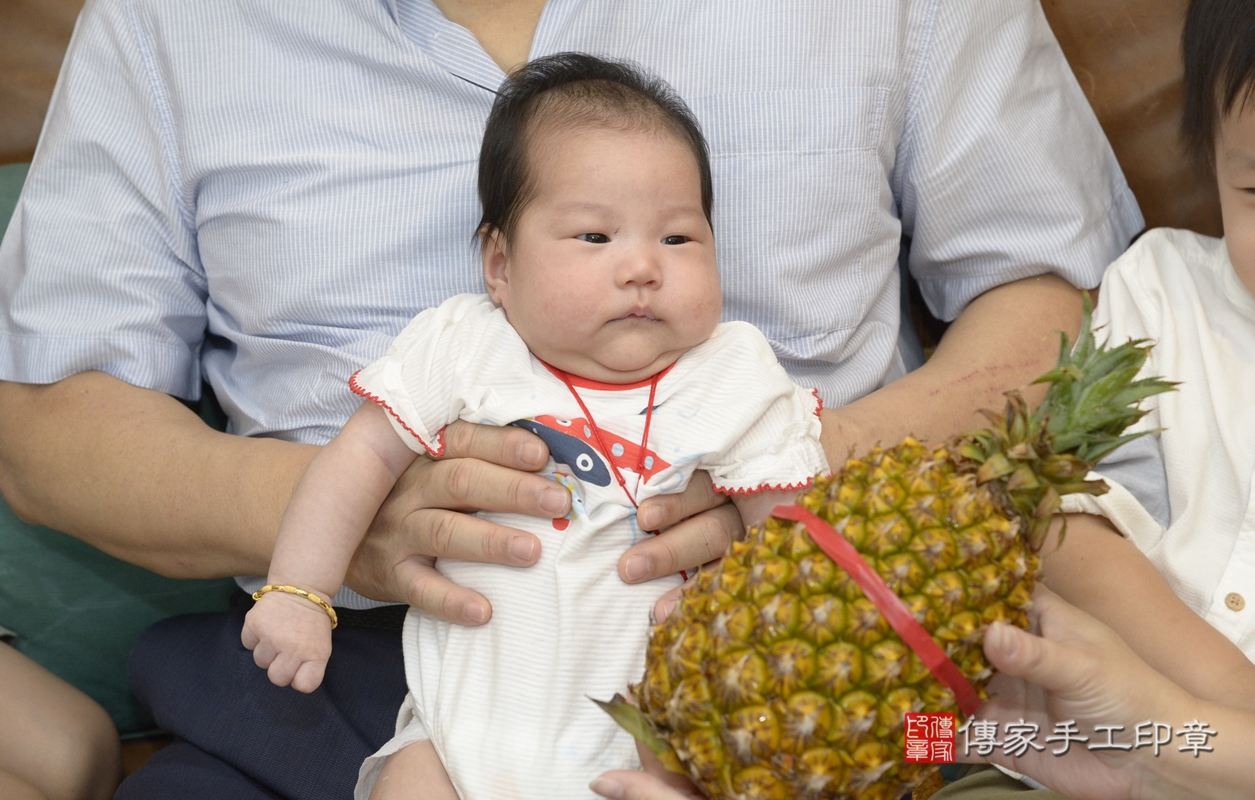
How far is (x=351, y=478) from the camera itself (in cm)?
130

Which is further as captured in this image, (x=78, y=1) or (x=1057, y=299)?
(x=78, y=1)

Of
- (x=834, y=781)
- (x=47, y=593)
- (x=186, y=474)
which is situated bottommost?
(x=47, y=593)

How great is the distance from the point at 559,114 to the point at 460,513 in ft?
1.91

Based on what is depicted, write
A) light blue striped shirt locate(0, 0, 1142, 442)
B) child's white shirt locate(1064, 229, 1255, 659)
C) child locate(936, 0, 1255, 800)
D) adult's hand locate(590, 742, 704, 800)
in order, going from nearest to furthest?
adult's hand locate(590, 742, 704, 800), child locate(936, 0, 1255, 800), child's white shirt locate(1064, 229, 1255, 659), light blue striped shirt locate(0, 0, 1142, 442)

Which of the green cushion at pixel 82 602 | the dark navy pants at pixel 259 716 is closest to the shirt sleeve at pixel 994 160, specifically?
the dark navy pants at pixel 259 716

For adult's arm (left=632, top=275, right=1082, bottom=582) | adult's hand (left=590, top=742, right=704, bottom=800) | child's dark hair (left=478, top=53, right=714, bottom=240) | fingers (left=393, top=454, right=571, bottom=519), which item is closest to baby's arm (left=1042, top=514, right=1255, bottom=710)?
adult's arm (left=632, top=275, right=1082, bottom=582)

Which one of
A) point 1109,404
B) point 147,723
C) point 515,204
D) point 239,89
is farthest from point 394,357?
point 147,723

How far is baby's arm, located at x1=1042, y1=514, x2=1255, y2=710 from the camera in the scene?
125 centimetres

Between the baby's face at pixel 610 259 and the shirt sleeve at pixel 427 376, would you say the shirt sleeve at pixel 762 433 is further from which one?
the shirt sleeve at pixel 427 376

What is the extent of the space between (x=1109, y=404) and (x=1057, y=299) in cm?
75

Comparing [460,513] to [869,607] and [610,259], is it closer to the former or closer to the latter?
[610,259]

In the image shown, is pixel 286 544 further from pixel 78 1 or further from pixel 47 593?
pixel 78 1

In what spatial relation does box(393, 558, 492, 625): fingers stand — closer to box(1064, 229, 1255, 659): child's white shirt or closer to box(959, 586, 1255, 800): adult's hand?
box(959, 586, 1255, 800): adult's hand

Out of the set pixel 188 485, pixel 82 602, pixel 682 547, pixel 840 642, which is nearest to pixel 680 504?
pixel 682 547
